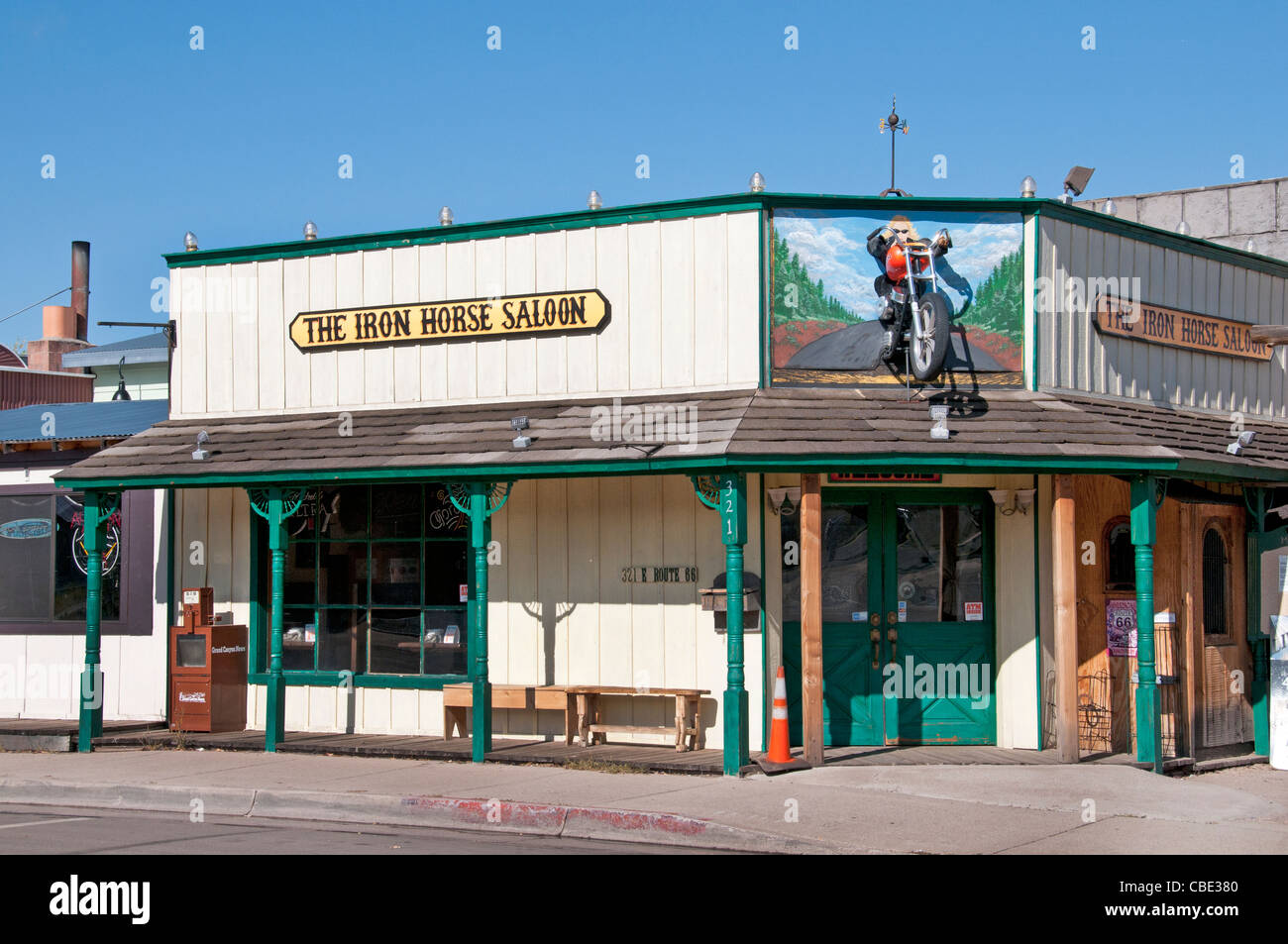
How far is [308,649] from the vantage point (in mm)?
15773

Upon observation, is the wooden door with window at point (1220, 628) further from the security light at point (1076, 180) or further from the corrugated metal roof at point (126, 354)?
the corrugated metal roof at point (126, 354)

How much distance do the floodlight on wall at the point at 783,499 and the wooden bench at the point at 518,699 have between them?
9.19 ft

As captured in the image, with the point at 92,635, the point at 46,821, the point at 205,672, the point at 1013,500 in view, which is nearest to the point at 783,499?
the point at 1013,500

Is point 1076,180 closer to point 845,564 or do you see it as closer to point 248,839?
point 845,564

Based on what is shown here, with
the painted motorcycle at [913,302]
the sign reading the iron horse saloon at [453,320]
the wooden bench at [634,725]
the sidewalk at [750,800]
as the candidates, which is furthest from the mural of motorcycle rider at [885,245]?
the sidewalk at [750,800]

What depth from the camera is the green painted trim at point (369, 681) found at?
49.1 ft

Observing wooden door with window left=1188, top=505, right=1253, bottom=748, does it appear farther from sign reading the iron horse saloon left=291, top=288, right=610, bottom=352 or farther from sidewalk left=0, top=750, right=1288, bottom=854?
sign reading the iron horse saloon left=291, top=288, right=610, bottom=352

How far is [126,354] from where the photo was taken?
33.6 meters

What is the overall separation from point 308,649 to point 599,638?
3.56 m

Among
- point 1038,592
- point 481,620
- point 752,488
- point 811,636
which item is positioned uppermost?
point 752,488

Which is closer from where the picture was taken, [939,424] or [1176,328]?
[939,424]

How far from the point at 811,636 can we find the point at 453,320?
5.32 metres
